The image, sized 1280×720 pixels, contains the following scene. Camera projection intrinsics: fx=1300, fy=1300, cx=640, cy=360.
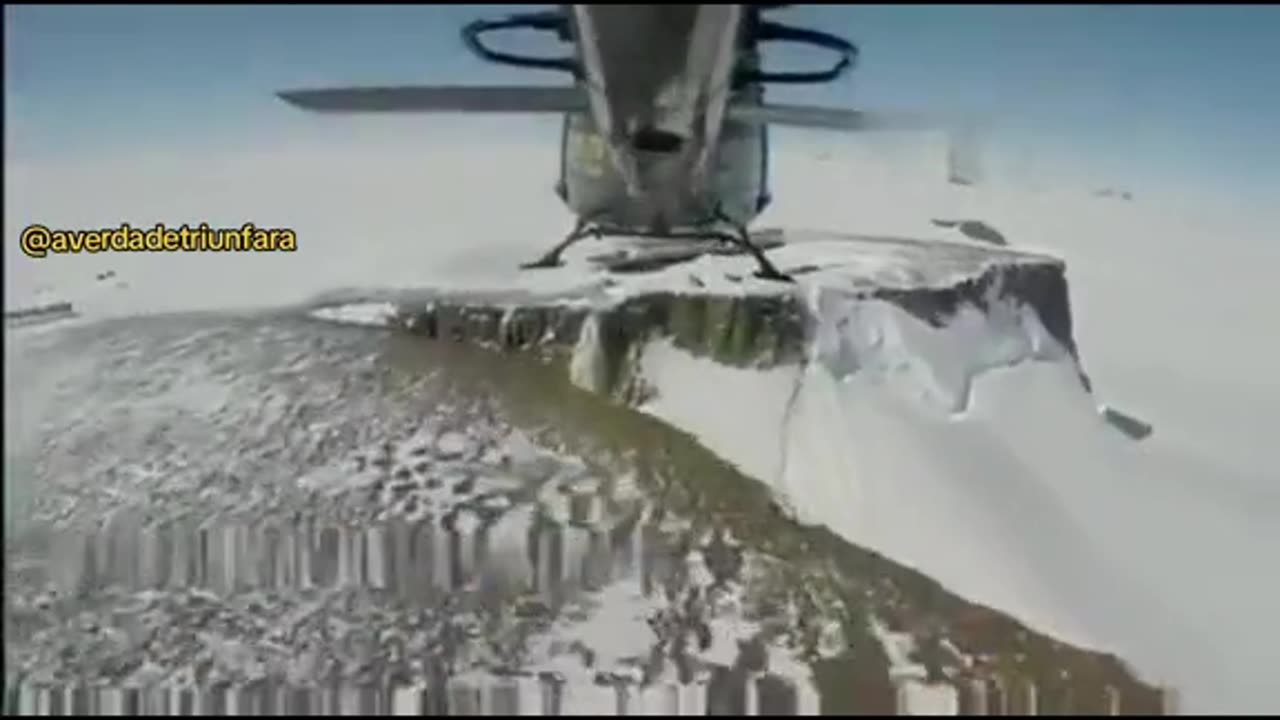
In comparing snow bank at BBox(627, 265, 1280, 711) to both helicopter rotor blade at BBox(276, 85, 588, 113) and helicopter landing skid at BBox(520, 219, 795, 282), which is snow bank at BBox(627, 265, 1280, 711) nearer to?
helicopter landing skid at BBox(520, 219, 795, 282)

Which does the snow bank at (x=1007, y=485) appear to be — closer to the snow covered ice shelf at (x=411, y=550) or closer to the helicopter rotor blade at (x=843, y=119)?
the snow covered ice shelf at (x=411, y=550)

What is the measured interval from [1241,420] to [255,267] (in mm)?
1179

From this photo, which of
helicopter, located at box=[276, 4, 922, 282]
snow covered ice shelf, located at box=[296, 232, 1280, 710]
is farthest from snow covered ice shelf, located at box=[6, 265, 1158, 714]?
helicopter, located at box=[276, 4, 922, 282]

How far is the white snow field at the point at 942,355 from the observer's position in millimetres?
1455

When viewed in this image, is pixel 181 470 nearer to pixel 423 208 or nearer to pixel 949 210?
pixel 423 208

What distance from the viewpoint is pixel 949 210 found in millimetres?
1562

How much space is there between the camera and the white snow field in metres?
1.46

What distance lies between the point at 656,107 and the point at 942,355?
1.66ft

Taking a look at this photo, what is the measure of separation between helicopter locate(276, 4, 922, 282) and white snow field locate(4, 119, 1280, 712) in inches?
1.3

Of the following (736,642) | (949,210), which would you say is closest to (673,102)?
(949,210)

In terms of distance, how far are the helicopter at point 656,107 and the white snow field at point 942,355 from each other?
0.03 m

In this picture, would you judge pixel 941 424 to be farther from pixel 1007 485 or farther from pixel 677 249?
pixel 677 249

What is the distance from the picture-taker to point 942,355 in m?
1.56

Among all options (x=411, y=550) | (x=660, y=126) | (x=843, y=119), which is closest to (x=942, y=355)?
(x=843, y=119)
